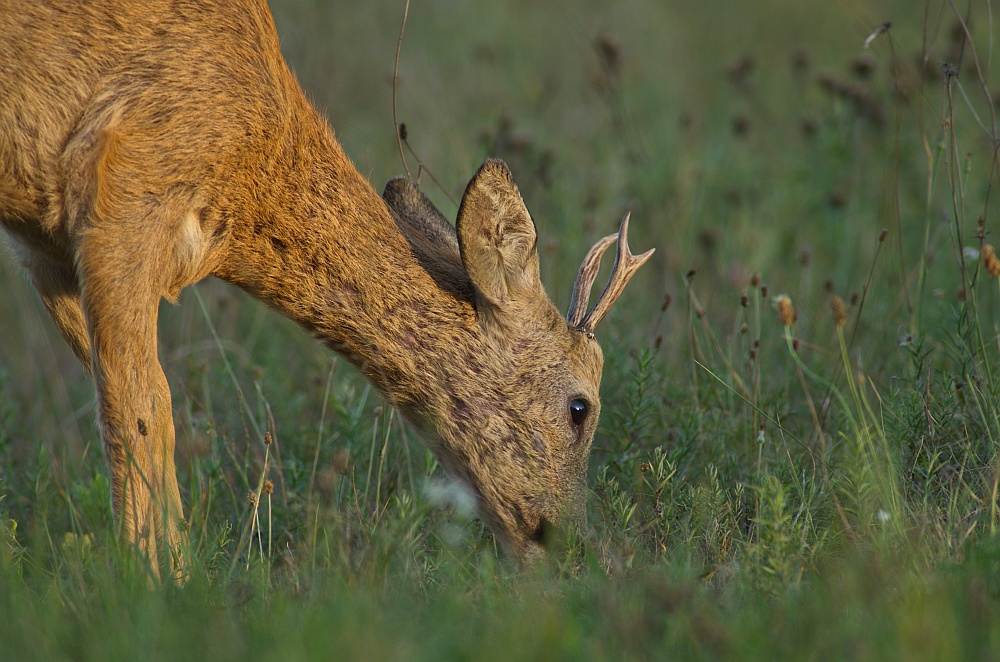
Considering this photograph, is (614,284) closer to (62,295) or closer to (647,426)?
(647,426)

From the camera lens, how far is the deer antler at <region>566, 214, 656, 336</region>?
460 cm

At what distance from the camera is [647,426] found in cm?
532

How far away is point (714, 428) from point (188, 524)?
8.30 feet

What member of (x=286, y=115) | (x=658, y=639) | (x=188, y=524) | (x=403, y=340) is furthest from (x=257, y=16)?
(x=658, y=639)

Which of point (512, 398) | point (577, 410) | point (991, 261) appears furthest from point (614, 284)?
point (991, 261)

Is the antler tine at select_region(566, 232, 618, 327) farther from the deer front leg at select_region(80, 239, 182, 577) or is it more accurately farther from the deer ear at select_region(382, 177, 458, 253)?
the deer front leg at select_region(80, 239, 182, 577)

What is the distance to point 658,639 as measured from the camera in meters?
3.04

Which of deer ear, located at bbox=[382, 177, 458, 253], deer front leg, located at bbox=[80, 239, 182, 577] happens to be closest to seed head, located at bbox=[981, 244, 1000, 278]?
deer ear, located at bbox=[382, 177, 458, 253]

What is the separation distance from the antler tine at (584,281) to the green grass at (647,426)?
0.50m

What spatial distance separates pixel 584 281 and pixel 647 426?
1.01m

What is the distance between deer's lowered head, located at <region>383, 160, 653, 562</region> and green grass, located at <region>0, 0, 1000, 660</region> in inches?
7.1

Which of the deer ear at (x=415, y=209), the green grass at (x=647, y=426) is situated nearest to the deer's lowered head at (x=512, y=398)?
the green grass at (x=647, y=426)

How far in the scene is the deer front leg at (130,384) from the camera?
390 centimetres

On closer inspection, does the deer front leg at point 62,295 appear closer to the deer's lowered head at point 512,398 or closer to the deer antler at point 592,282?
the deer's lowered head at point 512,398
